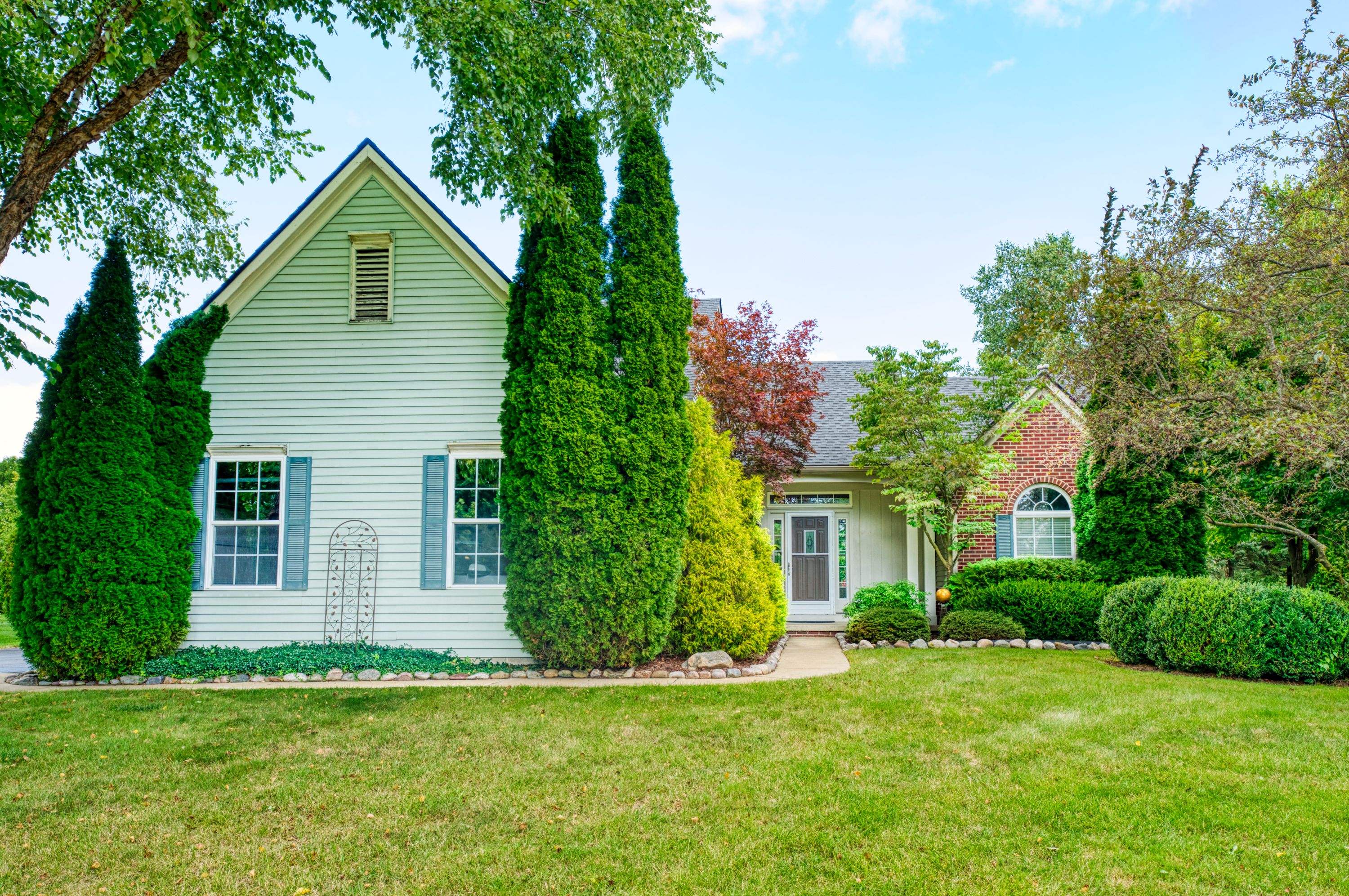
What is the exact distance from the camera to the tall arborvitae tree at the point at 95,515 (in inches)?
357

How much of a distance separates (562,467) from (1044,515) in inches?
370

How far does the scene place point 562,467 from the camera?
29.6 feet

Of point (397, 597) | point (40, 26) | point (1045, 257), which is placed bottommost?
point (397, 597)

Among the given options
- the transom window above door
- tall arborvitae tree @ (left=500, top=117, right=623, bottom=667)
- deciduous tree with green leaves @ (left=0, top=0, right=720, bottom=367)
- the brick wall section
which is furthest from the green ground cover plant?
the transom window above door

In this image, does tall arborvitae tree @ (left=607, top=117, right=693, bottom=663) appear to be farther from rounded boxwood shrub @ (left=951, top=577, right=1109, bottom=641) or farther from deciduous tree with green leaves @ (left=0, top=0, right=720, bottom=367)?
rounded boxwood shrub @ (left=951, top=577, right=1109, bottom=641)

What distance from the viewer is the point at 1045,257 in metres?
32.8

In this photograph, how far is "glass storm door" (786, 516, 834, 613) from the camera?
600 inches

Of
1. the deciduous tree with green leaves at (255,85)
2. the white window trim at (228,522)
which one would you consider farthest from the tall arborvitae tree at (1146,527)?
the white window trim at (228,522)

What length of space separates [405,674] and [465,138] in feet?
20.4

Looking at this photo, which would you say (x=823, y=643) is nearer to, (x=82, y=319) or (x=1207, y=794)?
(x=1207, y=794)

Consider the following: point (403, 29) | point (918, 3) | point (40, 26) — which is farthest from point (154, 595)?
point (918, 3)

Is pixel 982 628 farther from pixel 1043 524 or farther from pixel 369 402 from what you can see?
pixel 369 402

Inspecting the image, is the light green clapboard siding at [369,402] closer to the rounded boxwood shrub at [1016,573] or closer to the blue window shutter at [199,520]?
the blue window shutter at [199,520]

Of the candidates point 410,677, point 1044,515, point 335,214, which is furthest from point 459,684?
point 1044,515
